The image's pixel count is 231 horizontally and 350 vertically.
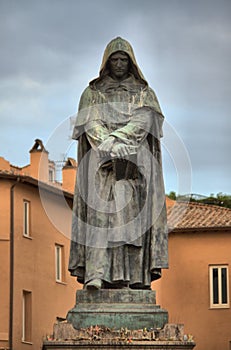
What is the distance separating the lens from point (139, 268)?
17.6m

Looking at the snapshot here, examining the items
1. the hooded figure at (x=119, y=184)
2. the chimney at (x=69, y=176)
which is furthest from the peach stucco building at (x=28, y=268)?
the hooded figure at (x=119, y=184)

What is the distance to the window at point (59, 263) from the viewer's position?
191 ft

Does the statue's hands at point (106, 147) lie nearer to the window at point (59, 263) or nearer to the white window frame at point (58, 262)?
the white window frame at point (58, 262)

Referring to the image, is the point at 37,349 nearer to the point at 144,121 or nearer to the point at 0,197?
the point at 0,197

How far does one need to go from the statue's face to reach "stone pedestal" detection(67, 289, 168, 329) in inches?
120

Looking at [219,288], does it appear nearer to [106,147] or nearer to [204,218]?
[204,218]

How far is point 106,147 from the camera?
17.7 metres

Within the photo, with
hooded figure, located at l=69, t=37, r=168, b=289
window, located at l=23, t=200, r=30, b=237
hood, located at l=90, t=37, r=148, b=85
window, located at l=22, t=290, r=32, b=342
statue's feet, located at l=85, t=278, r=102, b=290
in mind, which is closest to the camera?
statue's feet, located at l=85, t=278, r=102, b=290

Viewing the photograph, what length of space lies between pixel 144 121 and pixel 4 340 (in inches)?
1393

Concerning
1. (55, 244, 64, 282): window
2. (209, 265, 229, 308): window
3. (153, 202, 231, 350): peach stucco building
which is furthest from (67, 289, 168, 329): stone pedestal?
(209, 265, 229, 308): window

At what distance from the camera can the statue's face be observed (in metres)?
18.3

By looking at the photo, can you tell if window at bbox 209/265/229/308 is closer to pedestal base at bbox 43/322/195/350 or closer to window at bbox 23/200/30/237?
window at bbox 23/200/30/237

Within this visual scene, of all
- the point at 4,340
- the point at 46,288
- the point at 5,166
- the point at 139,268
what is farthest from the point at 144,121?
the point at 5,166

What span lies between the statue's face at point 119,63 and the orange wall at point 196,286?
45.0 m
